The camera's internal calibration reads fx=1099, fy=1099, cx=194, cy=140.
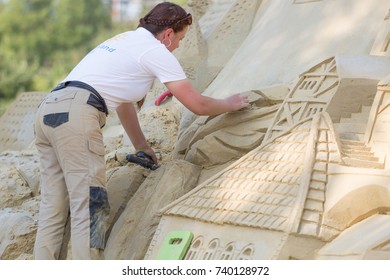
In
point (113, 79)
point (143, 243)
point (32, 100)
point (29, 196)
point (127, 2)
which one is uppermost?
point (113, 79)

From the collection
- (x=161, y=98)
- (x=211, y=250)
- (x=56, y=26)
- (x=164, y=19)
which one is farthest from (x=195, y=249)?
(x=56, y=26)

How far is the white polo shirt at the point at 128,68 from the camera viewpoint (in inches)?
234

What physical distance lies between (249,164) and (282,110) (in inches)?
26.1

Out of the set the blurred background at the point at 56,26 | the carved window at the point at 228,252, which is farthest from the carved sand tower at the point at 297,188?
the blurred background at the point at 56,26

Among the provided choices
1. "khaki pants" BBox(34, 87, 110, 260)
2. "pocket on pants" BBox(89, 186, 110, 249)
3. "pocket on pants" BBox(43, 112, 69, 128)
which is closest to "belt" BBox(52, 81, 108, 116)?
"khaki pants" BBox(34, 87, 110, 260)

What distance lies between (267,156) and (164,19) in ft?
3.40

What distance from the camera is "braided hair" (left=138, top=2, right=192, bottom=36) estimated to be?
614 centimetres

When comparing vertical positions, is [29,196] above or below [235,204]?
below

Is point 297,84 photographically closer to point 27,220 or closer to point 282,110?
point 282,110

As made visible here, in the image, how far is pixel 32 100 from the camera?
10414mm

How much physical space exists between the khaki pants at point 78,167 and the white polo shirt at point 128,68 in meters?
0.13
